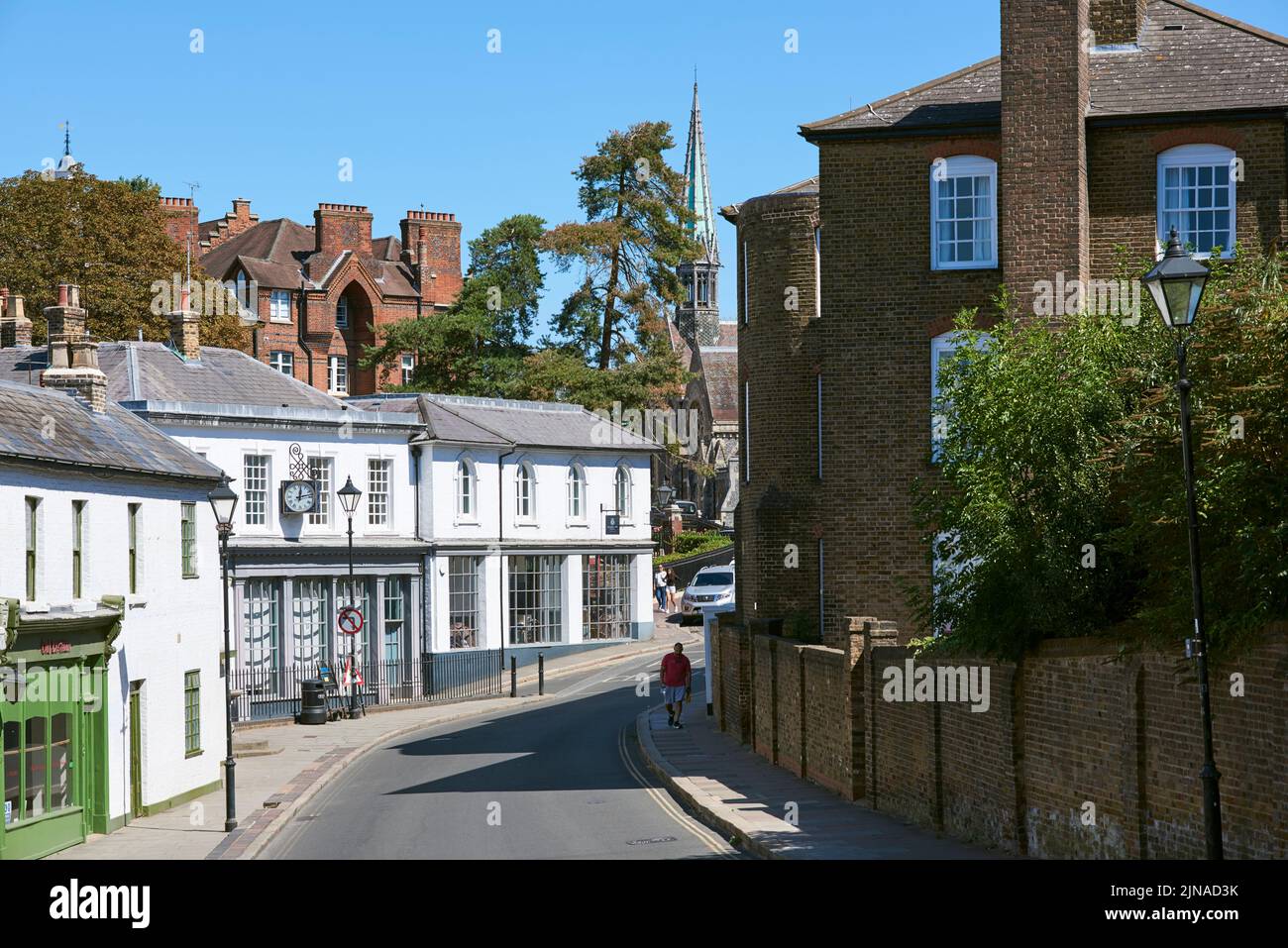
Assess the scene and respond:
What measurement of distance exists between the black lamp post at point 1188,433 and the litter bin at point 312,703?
1205 inches

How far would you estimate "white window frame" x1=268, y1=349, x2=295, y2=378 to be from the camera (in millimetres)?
79312

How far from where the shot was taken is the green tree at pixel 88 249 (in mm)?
59812

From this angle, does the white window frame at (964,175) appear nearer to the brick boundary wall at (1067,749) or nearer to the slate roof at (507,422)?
the brick boundary wall at (1067,749)

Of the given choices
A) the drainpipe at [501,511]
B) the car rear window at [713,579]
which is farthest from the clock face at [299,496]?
the car rear window at [713,579]

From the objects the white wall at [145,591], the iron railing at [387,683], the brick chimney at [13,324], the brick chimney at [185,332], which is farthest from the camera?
the brick chimney at [185,332]

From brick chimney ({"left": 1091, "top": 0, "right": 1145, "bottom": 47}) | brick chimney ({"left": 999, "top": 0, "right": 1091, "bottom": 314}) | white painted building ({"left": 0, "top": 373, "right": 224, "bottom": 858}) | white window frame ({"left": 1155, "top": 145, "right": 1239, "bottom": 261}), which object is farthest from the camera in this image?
brick chimney ({"left": 1091, "top": 0, "right": 1145, "bottom": 47})

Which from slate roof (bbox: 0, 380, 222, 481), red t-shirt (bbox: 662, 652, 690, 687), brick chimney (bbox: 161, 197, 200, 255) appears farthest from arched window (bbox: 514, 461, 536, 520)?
brick chimney (bbox: 161, 197, 200, 255)

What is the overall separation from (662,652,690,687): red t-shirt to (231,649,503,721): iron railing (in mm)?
11212

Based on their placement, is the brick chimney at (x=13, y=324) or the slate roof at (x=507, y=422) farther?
Result: the slate roof at (x=507, y=422)

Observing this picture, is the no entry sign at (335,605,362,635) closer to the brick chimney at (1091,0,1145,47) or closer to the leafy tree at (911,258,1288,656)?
the leafy tree at (911,258,1288,656)

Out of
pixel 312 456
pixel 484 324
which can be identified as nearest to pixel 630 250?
pixel 484 324

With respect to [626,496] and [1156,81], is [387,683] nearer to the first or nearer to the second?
[626,496]

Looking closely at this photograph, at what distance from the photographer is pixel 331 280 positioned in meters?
80.2
